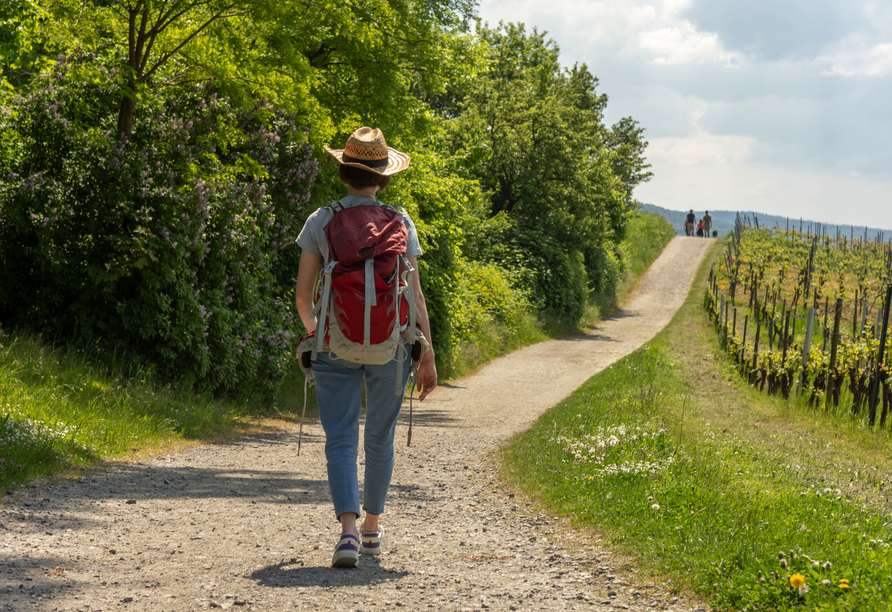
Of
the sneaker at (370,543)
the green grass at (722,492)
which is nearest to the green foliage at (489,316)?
the green grass at (722,492)

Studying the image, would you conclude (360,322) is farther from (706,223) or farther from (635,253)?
(706,223)

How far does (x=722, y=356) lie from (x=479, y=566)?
18002 millimetres

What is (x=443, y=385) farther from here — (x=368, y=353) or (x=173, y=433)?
(x=368, y=353)

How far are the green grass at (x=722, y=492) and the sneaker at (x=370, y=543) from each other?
1.39 m

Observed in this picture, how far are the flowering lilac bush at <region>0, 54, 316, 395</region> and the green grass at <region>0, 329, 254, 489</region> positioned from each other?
1.90 feet

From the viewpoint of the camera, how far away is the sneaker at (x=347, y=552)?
3.89 metres

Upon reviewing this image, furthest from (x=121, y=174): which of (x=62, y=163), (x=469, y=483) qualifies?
(x=469, y=483)

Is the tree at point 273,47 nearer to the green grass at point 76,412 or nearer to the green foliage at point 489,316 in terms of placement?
the green grass at point 76,412

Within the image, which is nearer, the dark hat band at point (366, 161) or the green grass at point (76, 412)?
the dark hat band at point (366, 161)

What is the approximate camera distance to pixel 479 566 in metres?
4.30

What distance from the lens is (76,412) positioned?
739cm

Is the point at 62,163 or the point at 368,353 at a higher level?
the point at 62,163

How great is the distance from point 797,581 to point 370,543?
2.09 meters

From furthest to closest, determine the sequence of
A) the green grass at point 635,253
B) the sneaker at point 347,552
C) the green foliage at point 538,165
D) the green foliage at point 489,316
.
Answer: the green grass at point 635,253 < the green foliage at point 538,165 < the green foliage at point 489,316 < the sneaker at point 347,552
